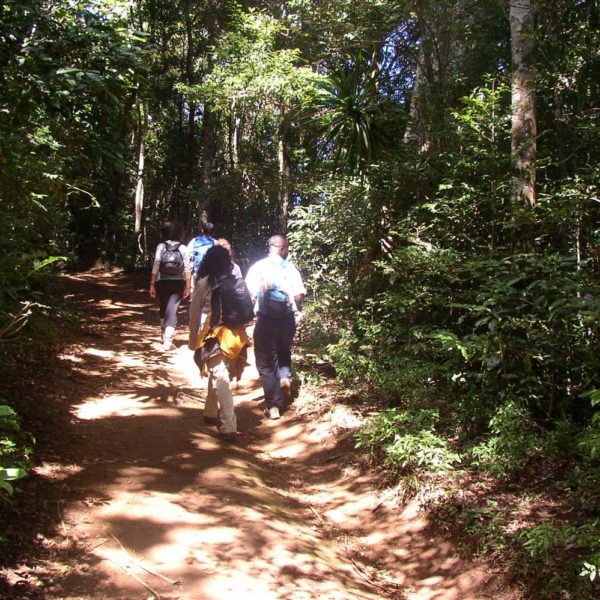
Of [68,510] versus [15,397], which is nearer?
[68,510]

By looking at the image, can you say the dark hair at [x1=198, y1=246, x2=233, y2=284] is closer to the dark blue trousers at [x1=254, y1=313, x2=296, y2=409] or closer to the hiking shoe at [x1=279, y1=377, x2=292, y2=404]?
the dark blue trousers at [x1=254, y1=313, x2=296, y2=409]

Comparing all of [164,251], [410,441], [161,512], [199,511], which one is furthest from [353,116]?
[161,512]

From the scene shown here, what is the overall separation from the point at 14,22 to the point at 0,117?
63 cm

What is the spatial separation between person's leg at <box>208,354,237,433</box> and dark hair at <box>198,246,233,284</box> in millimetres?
835

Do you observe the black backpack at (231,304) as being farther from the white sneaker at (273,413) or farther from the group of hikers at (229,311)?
the white sneaker at (273,413)

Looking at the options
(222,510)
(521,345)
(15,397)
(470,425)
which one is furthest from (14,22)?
(470,425)

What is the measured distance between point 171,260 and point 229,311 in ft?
9.34

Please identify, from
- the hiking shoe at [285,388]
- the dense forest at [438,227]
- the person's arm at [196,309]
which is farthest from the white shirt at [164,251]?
the person's arm at [196,309]

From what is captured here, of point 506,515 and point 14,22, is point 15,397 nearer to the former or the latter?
point 14,22

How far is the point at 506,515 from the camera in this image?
13.3 ft

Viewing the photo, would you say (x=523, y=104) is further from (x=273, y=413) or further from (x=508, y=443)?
(x=273, y=413)

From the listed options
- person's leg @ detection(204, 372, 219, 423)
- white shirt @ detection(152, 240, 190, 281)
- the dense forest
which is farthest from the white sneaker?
white shirt @ detection(152, 240, 190, 281)

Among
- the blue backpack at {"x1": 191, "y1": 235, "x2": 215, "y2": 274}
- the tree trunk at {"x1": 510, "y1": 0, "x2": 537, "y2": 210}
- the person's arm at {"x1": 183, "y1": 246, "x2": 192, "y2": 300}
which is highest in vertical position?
the tree trunk at {"x1": 510, "y1": 0, "x2": 537, "y2": 210}

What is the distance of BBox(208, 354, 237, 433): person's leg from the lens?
18.3ft
